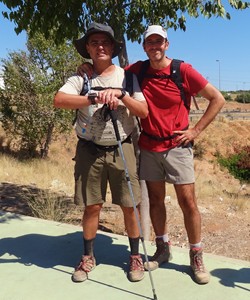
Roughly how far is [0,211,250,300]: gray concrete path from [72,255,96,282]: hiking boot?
0.05m

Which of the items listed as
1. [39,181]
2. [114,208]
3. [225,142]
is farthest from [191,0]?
[225,142]

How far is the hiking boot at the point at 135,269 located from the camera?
3.55 m

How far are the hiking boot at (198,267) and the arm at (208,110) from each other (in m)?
0.98

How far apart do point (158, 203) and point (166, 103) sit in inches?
37.0

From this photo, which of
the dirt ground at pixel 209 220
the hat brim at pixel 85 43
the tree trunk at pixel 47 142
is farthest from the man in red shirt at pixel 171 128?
the tree trunk at pixel 47 142

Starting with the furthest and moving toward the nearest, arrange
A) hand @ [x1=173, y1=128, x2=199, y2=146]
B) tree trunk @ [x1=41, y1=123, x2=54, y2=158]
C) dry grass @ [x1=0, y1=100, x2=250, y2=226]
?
tree trunk @ [x1=41, y1=123, x2=54, y2=158] < dry grass @ [x1=0, y1=100, x2=250, y2=226] < hand @ [x1=173, y1=128, x2=199, y2=146]

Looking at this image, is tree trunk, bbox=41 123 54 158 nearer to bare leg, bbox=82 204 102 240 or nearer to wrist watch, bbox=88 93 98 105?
bare leg, bbox=82 204 102 240

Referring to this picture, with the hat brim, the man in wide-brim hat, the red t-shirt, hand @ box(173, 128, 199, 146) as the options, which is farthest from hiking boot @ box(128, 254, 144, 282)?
the hat brim

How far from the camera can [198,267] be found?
354 cm

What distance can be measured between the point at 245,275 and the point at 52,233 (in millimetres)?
2314

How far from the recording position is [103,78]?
3.45m

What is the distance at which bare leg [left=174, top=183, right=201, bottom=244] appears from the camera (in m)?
3.51

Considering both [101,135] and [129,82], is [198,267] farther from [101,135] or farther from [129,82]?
[129,82]

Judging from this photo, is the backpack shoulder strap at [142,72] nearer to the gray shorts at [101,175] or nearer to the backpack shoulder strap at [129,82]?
the backpack shoulder strap at [129,82]
